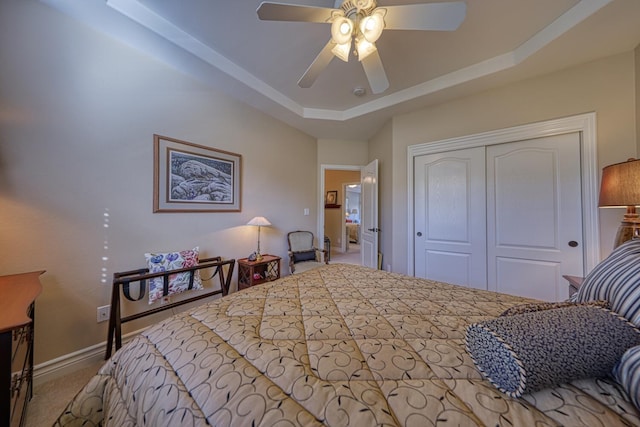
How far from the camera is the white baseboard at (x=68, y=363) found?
1536 millimetres

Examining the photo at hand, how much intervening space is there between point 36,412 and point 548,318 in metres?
2.60

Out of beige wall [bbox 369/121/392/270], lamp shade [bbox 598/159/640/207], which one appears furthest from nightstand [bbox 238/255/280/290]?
lamp shade [bbox 598/159/640/207]

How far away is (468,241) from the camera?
105 inches

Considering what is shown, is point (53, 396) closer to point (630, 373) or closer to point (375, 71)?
point (630, 373)

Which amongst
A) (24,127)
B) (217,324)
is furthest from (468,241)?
(24,127)

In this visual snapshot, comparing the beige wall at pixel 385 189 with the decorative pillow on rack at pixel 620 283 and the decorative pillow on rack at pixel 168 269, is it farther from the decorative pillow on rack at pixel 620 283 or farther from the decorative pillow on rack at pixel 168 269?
the decorative pillow on rack at pixel 168 269

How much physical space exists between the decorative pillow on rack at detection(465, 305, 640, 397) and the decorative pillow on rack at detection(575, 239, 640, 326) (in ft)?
0.28

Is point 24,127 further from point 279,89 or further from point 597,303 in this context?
point 597,303

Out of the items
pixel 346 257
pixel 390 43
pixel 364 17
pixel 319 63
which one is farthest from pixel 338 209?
pixel 364 17

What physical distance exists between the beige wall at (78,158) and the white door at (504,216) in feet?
9.36

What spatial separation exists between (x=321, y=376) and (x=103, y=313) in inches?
83.3

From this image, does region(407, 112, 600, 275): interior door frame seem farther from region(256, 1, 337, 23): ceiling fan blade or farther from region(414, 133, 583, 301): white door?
region(256, 1, 337, 23): ceiling fan blade

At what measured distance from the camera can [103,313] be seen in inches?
71.3

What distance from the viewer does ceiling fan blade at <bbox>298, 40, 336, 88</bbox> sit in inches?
60.3
